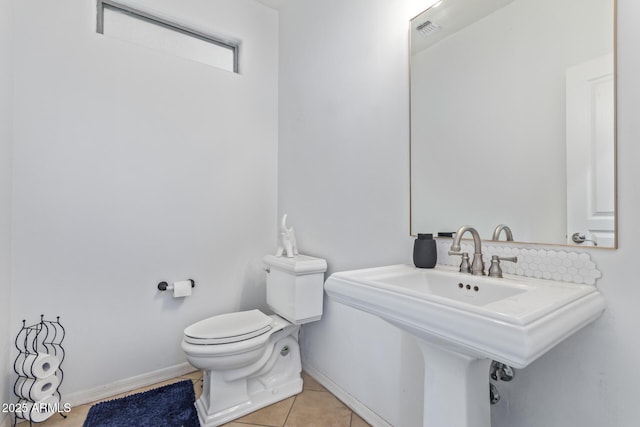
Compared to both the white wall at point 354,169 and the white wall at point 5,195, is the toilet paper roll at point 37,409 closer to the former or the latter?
the white wall at point 5,195

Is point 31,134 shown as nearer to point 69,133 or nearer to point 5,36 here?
point 69,133

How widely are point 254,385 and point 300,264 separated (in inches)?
29.1

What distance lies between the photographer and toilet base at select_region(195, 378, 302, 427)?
154 cm

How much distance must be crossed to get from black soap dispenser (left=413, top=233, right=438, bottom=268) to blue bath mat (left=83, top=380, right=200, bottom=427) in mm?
1369

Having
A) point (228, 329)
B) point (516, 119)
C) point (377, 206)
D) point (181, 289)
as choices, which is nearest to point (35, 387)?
point (181, 289)

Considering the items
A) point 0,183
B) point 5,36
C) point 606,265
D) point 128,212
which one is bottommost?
point 606,265

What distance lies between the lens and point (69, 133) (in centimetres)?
168

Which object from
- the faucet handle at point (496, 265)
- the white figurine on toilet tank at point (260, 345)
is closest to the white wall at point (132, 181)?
the white figurine on toilet tank at point (260, 345)

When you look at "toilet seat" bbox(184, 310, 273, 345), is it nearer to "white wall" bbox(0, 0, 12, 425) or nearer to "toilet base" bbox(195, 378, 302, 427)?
"toilet base" bbox(195, 378, 302, 427)

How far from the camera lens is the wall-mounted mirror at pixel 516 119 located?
884 millimetres

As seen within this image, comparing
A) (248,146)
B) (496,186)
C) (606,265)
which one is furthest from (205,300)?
(606,265)

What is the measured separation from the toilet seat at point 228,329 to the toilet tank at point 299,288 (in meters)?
0.14

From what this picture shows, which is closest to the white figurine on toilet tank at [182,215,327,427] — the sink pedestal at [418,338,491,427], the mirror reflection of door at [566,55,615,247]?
the sink pedestal at [418,338,491,427]

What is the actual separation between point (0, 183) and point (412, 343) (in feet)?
6.72
